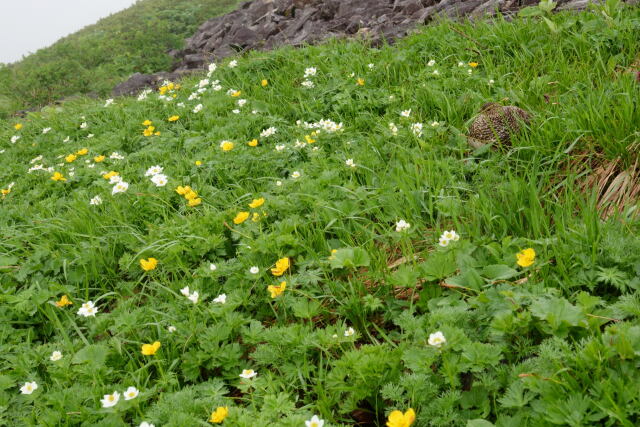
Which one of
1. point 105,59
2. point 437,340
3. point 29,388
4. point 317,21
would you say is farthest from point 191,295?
point 105,59

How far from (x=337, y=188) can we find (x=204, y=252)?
0.91 metres

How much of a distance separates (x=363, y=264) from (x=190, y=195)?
1.57 metres

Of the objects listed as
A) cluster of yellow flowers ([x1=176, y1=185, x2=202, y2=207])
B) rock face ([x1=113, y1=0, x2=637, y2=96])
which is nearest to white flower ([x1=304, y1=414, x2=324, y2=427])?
cluster of yellow flowers ([x1=176, y1=185, x2=202, y2=207])

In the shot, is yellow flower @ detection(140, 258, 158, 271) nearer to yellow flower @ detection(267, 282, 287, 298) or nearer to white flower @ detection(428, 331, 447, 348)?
yellow flower @ detection(267, 282, 287, 298)

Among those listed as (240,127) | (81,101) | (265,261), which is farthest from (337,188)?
(81,101)

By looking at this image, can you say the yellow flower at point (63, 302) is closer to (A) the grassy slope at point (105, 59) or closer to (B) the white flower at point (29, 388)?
(B) the white flower at point (29, 388)

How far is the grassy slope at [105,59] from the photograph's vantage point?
38.1 ft

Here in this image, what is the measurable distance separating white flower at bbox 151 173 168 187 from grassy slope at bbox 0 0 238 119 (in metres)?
8.59

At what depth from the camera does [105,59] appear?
13438 millimetres

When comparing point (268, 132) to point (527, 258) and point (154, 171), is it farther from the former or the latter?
point (527, 258)

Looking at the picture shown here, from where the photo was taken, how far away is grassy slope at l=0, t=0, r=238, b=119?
11602 mm

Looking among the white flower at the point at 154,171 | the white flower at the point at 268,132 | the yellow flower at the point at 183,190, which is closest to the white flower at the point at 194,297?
the yellow flower at the point at 183,190

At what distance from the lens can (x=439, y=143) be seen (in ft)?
11.6

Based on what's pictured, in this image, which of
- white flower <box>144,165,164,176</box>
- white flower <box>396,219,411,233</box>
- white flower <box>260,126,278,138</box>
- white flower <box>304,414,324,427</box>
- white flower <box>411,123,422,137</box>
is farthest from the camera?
white flower <box>260,126,278,138</box>
